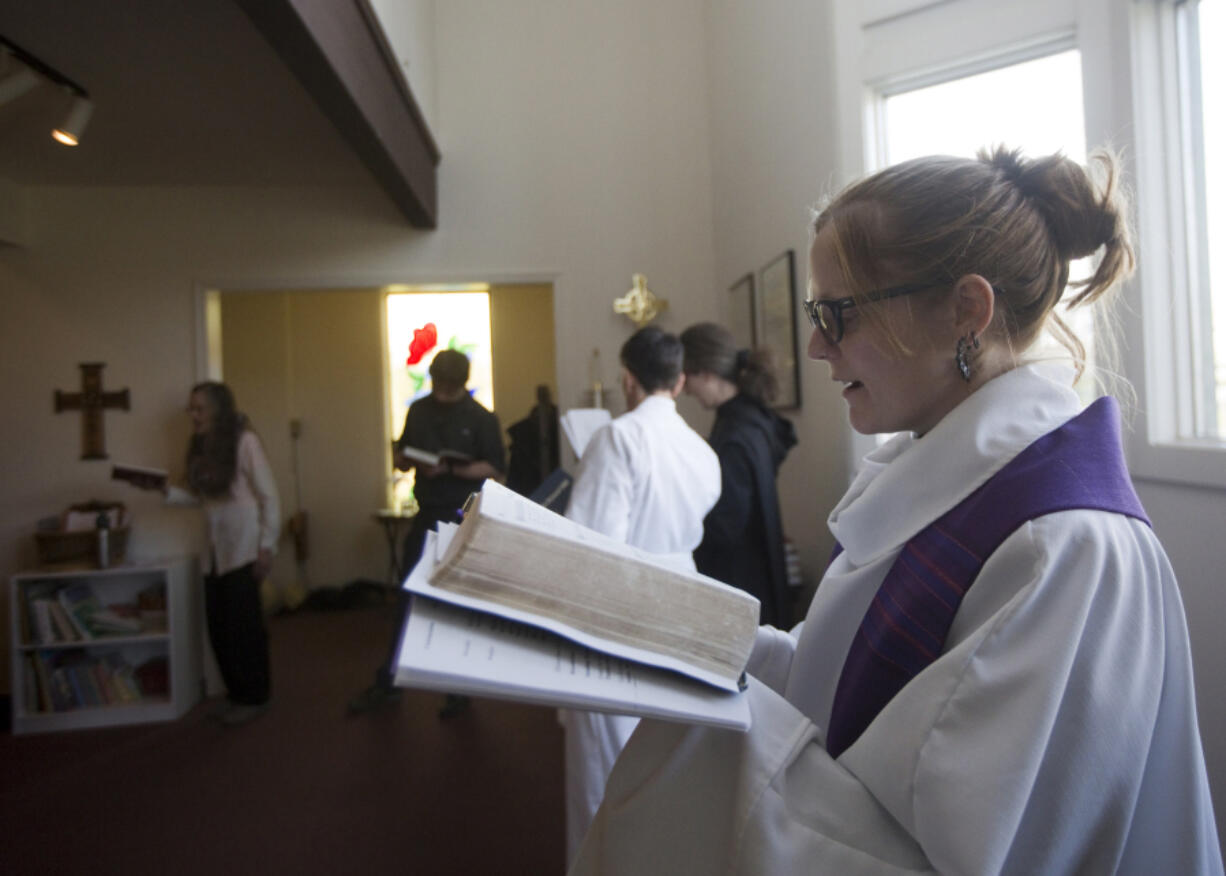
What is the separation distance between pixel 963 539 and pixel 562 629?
368mm

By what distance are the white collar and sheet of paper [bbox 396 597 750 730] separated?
0.88ft

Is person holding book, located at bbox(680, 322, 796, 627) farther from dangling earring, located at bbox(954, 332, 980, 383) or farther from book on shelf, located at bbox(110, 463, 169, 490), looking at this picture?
book on shelf, located at bbox(110, 463, 169, 490)

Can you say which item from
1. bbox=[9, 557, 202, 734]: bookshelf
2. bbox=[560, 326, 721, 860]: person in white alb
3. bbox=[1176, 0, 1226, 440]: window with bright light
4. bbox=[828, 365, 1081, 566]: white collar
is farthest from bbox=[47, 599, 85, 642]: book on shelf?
bbox=[1176, 0, 1226, 440]: window with bright light

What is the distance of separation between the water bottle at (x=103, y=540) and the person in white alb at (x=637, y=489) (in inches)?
113

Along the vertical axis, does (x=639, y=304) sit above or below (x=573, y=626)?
above

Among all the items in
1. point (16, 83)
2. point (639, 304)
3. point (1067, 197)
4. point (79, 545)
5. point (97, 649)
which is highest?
point (16, 83)

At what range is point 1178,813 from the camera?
0.67 m

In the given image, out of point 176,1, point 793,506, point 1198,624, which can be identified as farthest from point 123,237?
point 1198,624

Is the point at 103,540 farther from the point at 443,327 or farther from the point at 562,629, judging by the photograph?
the point at 562,629

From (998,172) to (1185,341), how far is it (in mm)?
1134

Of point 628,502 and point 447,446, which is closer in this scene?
point 628,502

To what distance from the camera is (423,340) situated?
5.05 metres

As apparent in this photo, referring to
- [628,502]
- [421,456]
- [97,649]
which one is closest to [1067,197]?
[628,502]

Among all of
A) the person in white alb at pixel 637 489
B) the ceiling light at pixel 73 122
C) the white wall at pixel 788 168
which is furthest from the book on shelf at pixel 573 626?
the ceiling light at pixel 73 122
